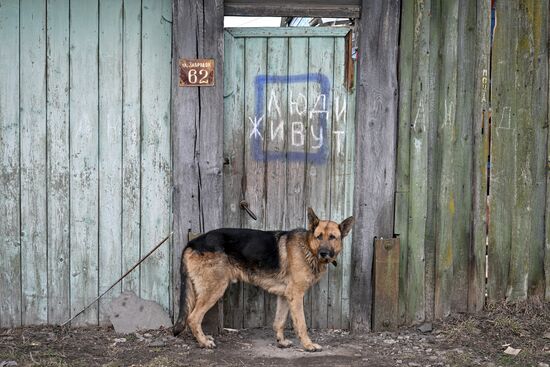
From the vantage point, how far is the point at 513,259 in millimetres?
6379

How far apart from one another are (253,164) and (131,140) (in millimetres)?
1148

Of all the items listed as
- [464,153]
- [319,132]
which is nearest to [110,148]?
[319,132]

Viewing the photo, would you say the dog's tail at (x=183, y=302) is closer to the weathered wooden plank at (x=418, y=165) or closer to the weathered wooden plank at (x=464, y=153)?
the weathered wooden plank at (x=418, y=165)

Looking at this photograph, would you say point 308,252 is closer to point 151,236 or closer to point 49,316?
point 151,236

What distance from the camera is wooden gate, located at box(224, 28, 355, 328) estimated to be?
240 inches

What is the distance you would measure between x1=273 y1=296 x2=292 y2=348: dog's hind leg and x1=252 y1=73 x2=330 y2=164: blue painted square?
4.29ft

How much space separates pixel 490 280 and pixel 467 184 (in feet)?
3.19

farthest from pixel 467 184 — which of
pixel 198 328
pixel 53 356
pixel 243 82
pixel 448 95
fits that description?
pixel 53 356

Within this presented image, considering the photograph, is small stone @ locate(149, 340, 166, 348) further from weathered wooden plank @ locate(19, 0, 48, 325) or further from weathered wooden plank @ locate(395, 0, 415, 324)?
weathered wooden plank @ locate(395, 0, 415, 324)

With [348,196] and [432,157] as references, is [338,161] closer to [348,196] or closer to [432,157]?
[348,196]

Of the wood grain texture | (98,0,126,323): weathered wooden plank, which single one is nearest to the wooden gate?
(98,0,126,323): weathered wooden plank

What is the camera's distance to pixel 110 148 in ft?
19.9

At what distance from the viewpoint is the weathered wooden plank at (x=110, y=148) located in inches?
236

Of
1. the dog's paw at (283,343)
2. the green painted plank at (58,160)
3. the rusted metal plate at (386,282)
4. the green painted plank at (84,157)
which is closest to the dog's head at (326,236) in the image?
the rusted metal plate at (386,282)
